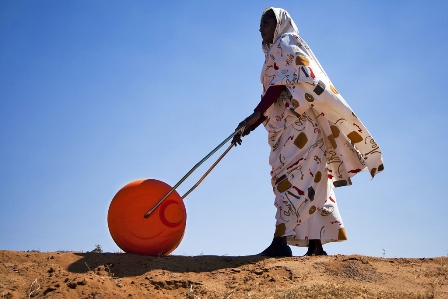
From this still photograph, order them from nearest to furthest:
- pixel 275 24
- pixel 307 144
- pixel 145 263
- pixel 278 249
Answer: pixel 145 263 < pixel 278 249 < pixel 307 144 < pixel 275 24

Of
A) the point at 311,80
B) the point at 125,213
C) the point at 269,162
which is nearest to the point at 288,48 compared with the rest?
the point at 311,80

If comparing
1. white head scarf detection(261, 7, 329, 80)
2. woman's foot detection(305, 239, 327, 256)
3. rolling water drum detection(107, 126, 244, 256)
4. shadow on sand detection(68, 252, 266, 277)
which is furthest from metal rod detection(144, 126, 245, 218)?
woman's foot detection(305, 239, 327, 256)

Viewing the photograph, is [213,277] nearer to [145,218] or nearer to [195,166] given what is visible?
[145,218]

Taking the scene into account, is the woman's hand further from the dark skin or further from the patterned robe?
the patterned robe

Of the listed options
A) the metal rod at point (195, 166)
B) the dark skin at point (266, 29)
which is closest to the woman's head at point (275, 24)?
the dark skin at point (266, 29)

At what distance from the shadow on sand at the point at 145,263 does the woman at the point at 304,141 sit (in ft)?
2.48

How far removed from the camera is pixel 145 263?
18.9ft

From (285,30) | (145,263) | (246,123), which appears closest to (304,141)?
(246,123)

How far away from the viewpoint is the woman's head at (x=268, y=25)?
7184 mm

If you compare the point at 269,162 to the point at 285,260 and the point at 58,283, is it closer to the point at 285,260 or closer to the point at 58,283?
the point at 285,260

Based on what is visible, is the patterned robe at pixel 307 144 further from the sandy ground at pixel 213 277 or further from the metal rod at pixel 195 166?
the sandy ground at pixel 213 277

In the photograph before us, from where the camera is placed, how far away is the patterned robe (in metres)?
6.70

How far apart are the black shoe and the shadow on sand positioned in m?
0.35

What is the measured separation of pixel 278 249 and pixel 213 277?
4.36ft
